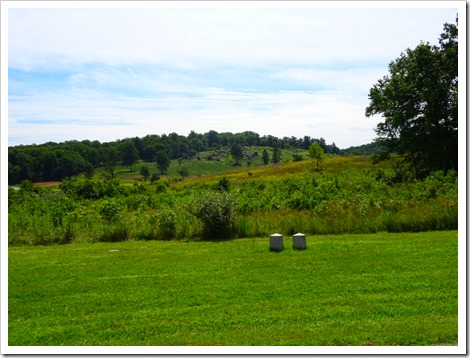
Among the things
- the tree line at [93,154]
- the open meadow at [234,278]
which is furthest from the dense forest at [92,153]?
the open meadow at [234,278]

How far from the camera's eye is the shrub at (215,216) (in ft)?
44.0

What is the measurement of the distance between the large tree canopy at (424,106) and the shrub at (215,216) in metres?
23.6

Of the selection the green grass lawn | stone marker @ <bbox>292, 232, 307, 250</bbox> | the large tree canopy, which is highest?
the large tree canopy

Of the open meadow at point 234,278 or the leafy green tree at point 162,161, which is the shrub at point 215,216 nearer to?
the open meadow at point 234,278

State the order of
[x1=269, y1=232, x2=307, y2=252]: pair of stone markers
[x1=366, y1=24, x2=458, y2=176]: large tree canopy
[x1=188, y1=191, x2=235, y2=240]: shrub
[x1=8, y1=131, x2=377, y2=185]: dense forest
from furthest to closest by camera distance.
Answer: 1. [x1=8, y1=131, x2=377, y2=185]: dense forest
2. [x1=366, y1=24, x2=458, y2=176]: large tree canopy
3. [x1=188, y1=191, x2=235, y2=240]: shrub
4. [x1=269, y1=232, x2=307, y2=252]: pair of stone markers

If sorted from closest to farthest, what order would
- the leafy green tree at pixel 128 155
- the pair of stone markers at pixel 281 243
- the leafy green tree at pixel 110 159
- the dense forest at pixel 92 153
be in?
the pair of stone markers at pixel 281 243, the dense forest at pixel 92 153, the leafy green tree at pixel 110 159, the leafy green tree at pixel 128 155

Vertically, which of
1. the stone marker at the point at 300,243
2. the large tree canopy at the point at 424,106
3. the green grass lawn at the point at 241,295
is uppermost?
the large tree canopy at the point at 424,106

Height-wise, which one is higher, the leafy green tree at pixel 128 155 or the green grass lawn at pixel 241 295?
the leafy green tree at pixel 128 155

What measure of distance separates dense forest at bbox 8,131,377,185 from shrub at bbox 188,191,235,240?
18.6ft

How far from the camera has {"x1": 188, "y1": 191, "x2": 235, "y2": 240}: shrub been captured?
1340 cm

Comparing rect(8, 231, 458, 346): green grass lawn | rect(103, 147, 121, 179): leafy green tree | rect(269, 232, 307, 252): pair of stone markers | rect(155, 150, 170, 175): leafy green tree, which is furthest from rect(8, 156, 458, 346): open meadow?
rect(155, 150, 170, 175): leafy green tree

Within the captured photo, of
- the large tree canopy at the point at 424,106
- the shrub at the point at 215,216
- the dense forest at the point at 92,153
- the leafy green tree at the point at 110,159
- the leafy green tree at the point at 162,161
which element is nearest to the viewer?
the shrub at the point at 215,216

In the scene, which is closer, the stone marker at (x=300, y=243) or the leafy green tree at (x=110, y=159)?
the stone marker at (x=300, y=243)

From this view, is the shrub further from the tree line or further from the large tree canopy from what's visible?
the large tree canopy
